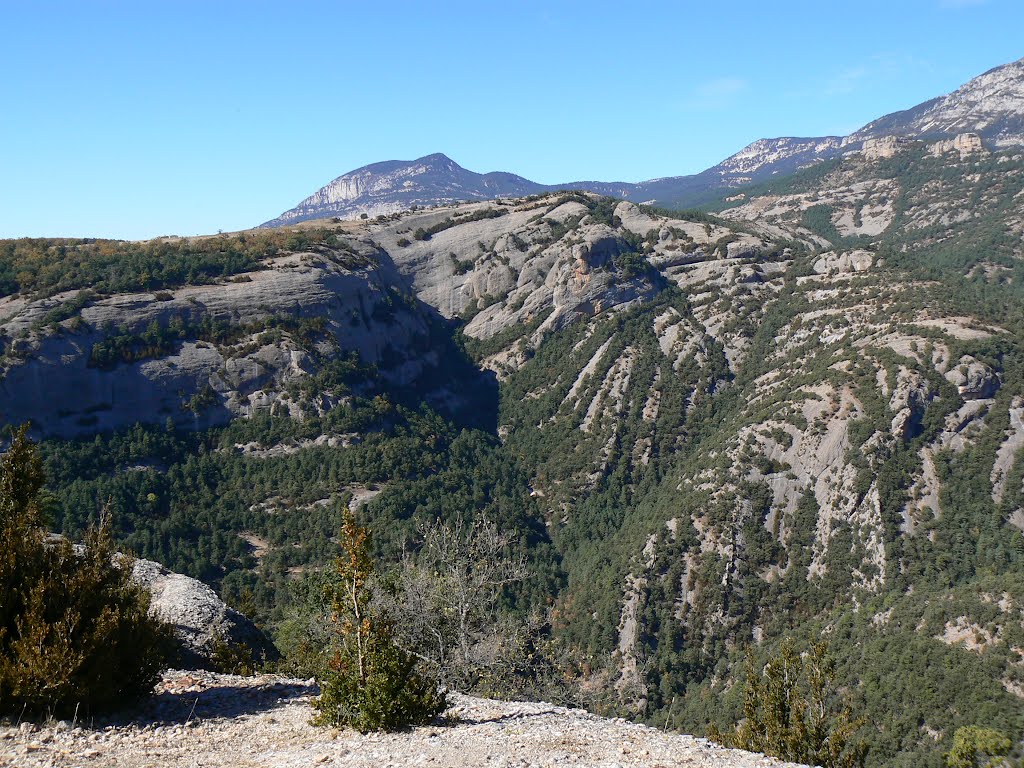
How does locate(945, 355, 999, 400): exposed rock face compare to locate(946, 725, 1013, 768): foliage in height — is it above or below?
above

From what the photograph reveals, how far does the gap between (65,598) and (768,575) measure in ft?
207

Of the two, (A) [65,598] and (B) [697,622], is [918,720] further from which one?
(A) [65,598]

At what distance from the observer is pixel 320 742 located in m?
13.9

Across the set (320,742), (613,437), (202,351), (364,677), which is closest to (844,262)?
(613,437)

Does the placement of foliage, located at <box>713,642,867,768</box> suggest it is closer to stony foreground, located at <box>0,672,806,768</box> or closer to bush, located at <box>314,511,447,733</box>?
stony foreground, located at <box>0,672,806,768</box>

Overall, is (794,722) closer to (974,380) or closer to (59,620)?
(59,620)

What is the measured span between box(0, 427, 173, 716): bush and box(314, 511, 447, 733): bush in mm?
4372

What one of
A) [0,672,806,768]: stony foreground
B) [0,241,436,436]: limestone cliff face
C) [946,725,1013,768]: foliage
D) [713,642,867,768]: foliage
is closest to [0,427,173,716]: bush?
[0,672,806,768]: stony foreground

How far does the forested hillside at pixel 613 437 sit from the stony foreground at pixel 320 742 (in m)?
23.2

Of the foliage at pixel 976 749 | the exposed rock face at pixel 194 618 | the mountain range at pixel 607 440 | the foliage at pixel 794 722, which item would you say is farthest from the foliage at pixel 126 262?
the foliage at pixel 976 749

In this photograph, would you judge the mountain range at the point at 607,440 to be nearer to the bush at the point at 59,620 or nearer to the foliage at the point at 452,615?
the foliage at the point at 452,615

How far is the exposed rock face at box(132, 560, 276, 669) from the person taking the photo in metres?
23.9

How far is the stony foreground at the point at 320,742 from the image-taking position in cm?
1262

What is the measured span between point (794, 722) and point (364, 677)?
1212 centimetres
